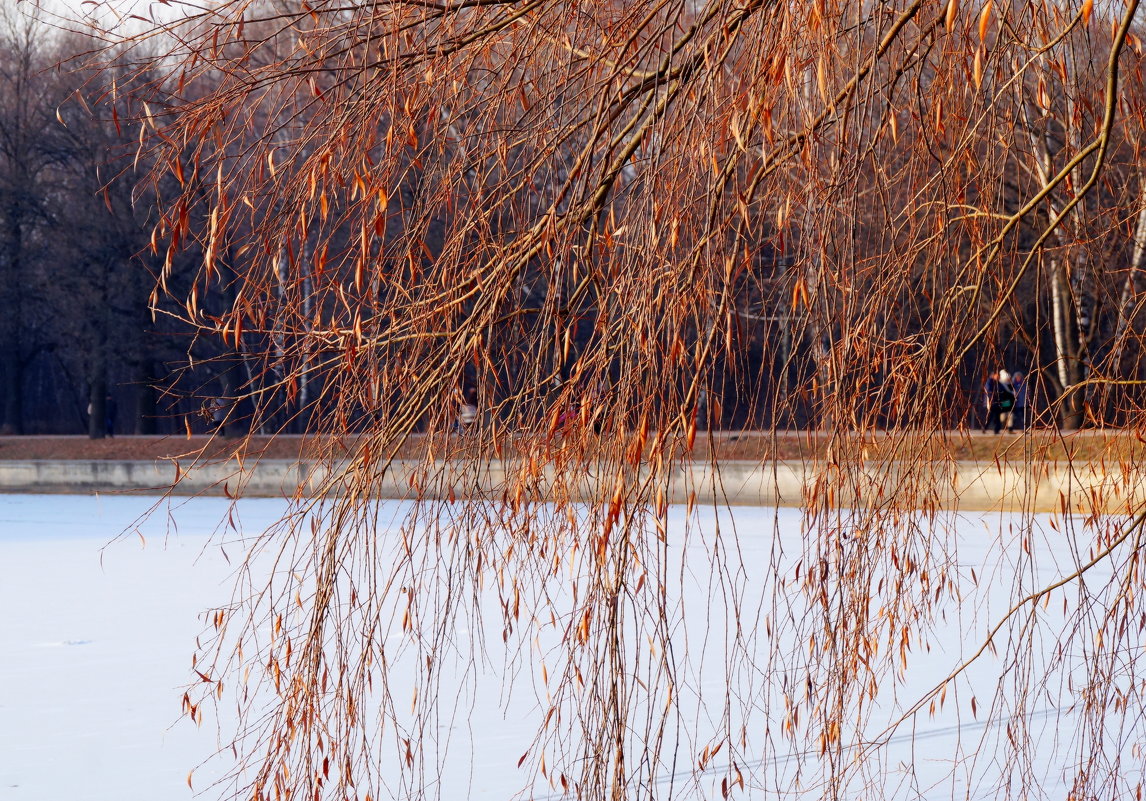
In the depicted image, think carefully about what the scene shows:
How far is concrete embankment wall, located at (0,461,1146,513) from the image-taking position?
296 centimetres

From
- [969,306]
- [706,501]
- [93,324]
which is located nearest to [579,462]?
[969,306]

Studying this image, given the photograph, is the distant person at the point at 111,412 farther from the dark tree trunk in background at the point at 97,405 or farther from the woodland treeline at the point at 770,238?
the woodland treeline at the point at 770,238

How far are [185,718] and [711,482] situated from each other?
4493mm

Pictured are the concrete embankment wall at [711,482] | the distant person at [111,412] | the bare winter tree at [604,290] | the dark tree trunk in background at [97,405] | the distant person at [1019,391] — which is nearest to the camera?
the bare winter tree at [604,290]

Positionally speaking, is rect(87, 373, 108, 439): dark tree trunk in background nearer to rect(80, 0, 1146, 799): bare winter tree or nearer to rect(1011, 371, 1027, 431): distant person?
rect(1011, 371, 1027, 431): distant person

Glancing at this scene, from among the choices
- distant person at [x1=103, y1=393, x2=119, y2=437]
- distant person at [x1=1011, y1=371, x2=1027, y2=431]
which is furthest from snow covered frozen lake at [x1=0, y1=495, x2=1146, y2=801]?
distant person at [x1=103, y1=393, x2=119, y2=437]

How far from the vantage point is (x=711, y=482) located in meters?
2.76

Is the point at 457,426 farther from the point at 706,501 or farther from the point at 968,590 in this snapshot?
the point at 706,501

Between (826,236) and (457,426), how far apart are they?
0.92 meters

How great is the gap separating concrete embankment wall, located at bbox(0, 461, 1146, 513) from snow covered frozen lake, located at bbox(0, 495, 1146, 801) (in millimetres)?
223

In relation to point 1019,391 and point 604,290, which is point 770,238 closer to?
point 604,290

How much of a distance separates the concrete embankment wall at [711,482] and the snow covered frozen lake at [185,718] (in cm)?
22

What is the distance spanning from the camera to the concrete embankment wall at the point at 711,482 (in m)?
2.96

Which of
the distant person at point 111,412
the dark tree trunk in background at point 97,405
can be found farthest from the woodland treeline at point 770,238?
the distant person at point 111,412
